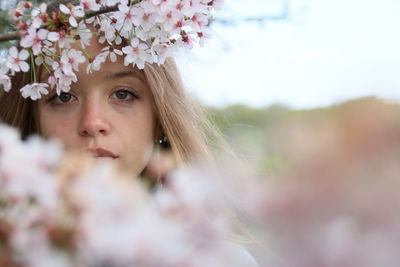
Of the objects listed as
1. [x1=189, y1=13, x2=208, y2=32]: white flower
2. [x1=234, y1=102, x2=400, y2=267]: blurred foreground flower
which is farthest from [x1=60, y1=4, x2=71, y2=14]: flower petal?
[x1=234, y1=102, x2=400, y2=267]: blurred foreground flower

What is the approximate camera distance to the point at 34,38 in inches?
42.7

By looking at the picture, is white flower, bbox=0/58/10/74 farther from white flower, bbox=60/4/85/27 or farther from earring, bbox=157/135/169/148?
earring, bbox=157/135/169/148

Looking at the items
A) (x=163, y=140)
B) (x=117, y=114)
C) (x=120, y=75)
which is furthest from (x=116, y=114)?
(x=163, y=140)

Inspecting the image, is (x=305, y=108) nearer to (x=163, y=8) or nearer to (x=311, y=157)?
(x=311, y=157)

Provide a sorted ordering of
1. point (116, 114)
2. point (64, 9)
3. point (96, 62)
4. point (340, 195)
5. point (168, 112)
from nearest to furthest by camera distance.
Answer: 1. point (340, 195)
2. point (64, 9)
3. point (96, 62)
4. point (116, 114)
5. point (168, 112)

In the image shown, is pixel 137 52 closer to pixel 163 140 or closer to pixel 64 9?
pixel 64 9

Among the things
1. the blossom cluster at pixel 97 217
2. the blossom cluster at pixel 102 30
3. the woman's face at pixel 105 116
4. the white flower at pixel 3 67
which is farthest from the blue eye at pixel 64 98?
the blossom cluster at pixel 97 217

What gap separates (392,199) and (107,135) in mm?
1032

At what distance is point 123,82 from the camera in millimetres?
1463

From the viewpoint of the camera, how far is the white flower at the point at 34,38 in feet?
3.51

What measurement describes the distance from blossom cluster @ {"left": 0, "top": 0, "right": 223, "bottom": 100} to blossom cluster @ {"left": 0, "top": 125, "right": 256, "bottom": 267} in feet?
2.15

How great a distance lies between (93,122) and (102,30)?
7.7 inches

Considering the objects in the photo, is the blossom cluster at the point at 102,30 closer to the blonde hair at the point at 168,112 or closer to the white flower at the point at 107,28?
the white flower at the point at 107,28

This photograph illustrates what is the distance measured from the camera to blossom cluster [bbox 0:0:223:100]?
3.57 feet
